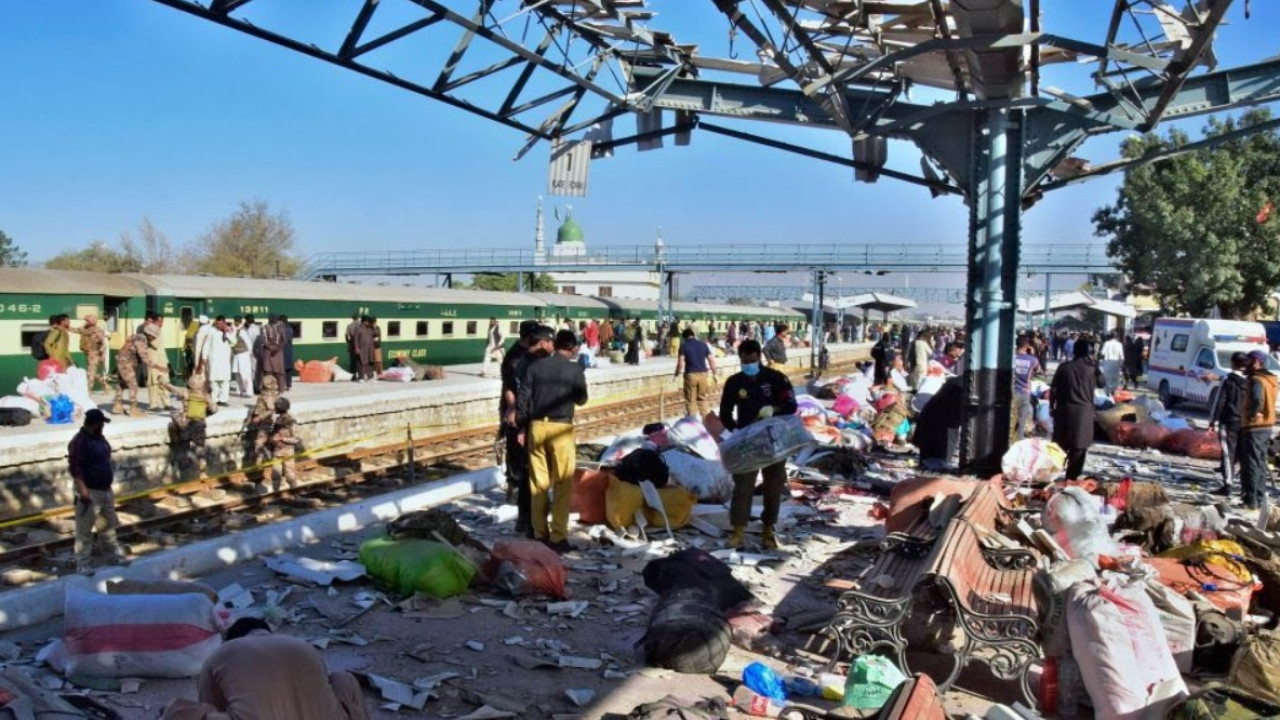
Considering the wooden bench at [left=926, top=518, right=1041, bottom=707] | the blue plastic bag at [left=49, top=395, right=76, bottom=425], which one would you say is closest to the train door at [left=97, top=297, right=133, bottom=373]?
the blue plastic bag at [left=49, top=395, right=76, bottom=425]

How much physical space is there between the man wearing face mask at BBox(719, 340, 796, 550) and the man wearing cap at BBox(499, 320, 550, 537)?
1.61 m

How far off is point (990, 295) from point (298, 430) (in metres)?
10.6

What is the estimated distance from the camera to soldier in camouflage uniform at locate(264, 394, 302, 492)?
12.4m

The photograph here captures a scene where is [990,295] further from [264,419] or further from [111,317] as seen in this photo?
[111,317]

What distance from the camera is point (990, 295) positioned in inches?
395

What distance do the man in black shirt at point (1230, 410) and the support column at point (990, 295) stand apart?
2521mm

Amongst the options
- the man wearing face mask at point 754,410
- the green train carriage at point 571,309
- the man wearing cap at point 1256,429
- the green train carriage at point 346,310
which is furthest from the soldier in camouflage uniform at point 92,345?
the green train carriage at point 571,309

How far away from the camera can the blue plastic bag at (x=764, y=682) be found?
505cm

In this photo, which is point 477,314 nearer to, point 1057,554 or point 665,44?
point 665,44

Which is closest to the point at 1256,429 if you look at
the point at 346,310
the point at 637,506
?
the point at 637,506

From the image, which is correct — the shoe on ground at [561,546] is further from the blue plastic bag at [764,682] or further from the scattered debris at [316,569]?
the blue plastic bag at [764,682]

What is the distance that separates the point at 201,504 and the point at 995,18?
9.47m

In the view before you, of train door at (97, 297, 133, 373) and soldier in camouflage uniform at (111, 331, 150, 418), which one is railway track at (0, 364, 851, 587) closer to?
soldier in camouflage uniform at (111, 331, 150, 418)

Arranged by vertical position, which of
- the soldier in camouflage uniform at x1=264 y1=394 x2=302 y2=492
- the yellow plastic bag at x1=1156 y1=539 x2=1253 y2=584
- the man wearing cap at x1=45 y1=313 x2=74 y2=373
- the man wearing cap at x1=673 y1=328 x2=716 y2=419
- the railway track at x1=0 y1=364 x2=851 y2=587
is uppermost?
the man wearing cap at x1=45 y1=313 x2=74 y2=373
